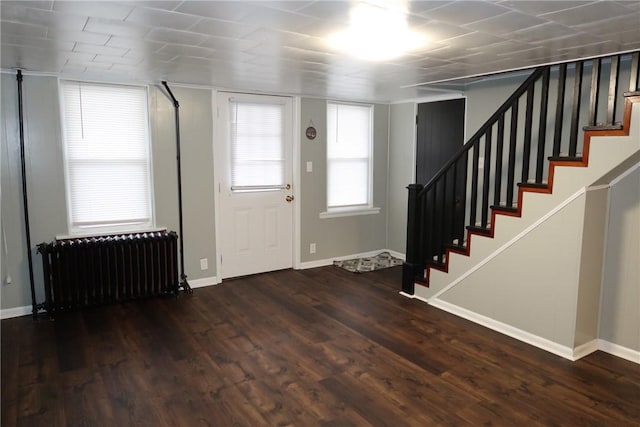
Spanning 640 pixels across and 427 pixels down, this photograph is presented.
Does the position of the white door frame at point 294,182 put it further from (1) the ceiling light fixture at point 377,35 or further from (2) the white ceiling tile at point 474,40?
(2) the white ceiling tile at point 474,40

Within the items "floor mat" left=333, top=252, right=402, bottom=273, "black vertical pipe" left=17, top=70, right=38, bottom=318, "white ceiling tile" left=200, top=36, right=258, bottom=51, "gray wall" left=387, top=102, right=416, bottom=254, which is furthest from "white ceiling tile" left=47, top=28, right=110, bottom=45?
"gray wall" left=387, top=102, right=416, bottom=254

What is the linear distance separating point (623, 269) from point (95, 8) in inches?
148

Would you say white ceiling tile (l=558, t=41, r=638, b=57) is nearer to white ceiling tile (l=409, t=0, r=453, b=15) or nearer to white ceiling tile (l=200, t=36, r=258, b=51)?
white ceiling tile (l=409, t=0, r=453, b=15)

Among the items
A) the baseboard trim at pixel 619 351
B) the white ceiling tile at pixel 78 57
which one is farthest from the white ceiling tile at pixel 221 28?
the baseboard trim at pixel 619 351

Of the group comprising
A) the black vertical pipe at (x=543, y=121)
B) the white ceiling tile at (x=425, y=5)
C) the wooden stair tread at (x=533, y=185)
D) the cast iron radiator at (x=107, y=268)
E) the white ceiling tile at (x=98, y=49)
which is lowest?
the cast iron radiator at (x=107, y=268)

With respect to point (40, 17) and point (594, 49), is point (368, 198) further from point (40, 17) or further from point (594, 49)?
point (40, 17)

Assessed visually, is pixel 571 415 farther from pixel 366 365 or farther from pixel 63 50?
pixel 63 50

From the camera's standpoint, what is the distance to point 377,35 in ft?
8.40

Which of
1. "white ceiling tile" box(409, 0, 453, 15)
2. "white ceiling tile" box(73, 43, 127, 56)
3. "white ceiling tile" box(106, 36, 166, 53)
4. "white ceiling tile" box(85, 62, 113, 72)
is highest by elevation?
"white ceiling tile" box(85, 62, 113, 72)

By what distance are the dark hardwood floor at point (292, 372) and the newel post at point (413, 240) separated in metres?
0.33

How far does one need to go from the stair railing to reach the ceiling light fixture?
1.18 metres

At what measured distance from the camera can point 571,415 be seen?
255 cm

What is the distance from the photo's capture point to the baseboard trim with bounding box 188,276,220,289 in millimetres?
4855

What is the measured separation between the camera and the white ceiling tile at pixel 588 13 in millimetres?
2068
